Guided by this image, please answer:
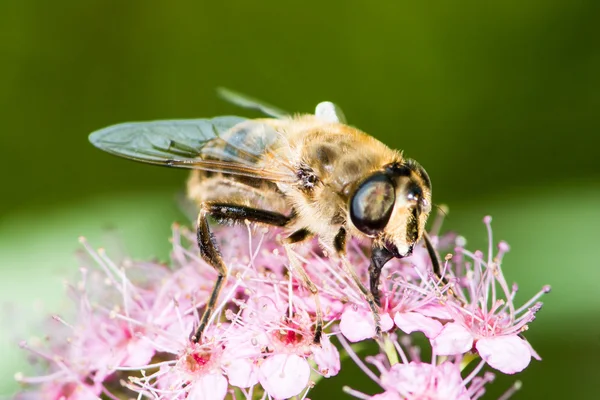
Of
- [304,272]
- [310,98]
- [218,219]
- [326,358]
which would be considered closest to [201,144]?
[218,219]

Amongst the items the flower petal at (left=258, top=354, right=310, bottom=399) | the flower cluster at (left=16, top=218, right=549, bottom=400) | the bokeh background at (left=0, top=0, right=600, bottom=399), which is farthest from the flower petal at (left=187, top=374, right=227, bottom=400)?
the bokeh background at (left=0, top=0, right=600, bottom=399)

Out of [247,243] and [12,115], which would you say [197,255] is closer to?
[247,243]

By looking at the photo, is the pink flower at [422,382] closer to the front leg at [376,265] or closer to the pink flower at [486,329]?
the pink flower at [486,329]

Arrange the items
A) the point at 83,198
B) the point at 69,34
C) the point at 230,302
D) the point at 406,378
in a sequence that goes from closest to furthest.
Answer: the point at 406,378 → the point at 230,302 → the point at 83,198 → the point at 69,34

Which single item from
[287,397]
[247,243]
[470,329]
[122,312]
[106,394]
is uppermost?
[470,329]

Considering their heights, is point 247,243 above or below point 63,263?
above

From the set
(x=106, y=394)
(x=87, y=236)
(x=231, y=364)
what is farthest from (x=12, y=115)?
(x=231, y=364)

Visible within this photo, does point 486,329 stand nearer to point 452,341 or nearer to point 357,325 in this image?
point 452,341
